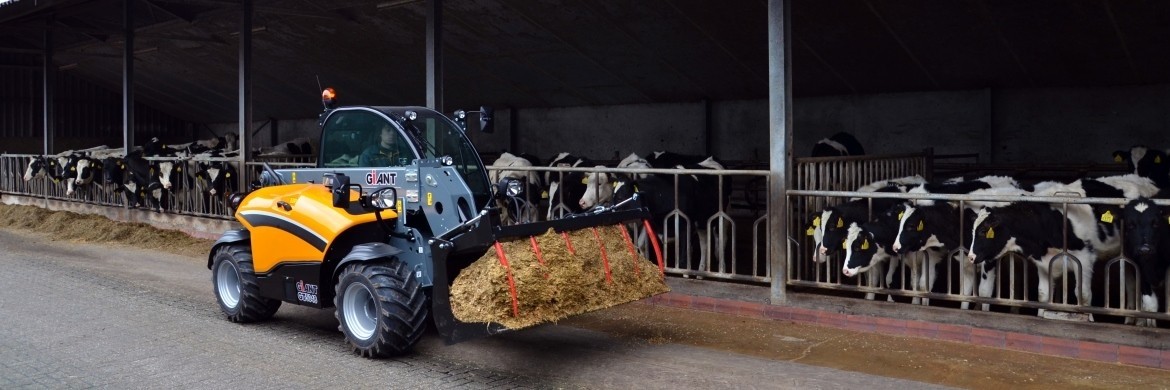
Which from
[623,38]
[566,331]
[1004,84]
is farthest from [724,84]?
Result: [566,331]

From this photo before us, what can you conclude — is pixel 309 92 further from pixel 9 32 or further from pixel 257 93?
pixel 9 32

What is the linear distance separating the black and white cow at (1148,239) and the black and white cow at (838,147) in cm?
633

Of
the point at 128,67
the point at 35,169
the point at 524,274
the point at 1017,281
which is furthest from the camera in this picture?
the point at 35,169

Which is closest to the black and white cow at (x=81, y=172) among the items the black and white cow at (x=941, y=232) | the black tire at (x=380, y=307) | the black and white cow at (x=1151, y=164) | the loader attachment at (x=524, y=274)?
the black tire at (x=380, y=307)

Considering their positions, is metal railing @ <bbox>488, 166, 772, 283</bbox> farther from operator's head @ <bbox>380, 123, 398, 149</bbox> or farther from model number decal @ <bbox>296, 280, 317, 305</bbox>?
model number decal @ <bbox>296, 280, 317, 305</bbox>

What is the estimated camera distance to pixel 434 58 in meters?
11.0

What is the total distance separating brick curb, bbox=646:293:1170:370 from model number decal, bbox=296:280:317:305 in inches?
129

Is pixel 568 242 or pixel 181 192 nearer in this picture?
pixel 568 242

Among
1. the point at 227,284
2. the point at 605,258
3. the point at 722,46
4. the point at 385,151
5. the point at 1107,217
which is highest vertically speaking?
the point at 722,46

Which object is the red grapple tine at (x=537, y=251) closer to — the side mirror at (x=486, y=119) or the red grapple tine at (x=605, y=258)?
the red grapple tine at (x=605, y=258)

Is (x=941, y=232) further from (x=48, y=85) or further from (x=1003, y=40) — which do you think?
(x=48, y=85)

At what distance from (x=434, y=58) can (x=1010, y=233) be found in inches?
259

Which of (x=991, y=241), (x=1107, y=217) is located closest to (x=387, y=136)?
(x=991, y=241)

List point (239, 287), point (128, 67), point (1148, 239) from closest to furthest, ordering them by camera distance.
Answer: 1. point (1148, 239)
2. point (239, 287)
3. point (128, 67)
